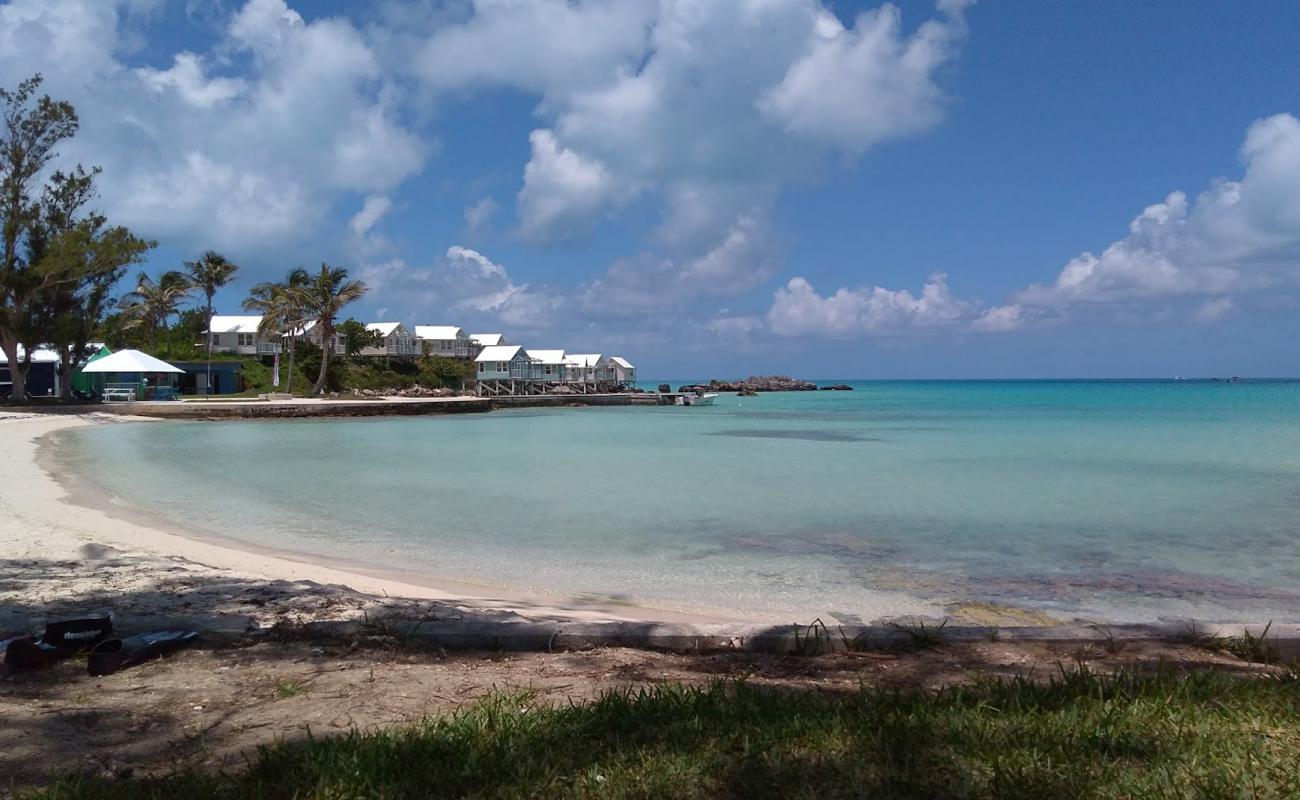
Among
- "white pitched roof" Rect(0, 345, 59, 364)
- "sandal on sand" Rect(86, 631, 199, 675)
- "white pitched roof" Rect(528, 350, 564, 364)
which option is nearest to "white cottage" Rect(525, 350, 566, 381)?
"white pitched roof" Rect(528, 350, 564, 364)

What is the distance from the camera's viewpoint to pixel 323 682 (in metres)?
4.01

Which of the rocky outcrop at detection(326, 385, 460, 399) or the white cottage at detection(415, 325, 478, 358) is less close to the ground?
the white cottage at detection(415, 325, 478, 358)

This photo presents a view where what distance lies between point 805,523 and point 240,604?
28.0 ft

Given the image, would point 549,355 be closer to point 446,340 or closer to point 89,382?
point 446,340

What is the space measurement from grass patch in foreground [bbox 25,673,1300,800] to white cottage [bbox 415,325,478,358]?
80.2 m

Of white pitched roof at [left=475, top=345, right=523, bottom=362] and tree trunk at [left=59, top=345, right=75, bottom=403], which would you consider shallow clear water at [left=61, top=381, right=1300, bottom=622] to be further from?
white pitched roof at [left=475, top=345, right=523, bottom=362]

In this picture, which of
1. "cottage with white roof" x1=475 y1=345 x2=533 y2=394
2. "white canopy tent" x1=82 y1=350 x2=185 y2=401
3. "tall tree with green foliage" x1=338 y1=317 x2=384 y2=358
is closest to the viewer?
"white canopy tent" x1=82 y1=350 x2=185 y2=401

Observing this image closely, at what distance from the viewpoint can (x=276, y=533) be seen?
38.0ft

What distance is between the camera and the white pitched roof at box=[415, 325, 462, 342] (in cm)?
8275

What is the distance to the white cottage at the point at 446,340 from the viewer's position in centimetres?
8264

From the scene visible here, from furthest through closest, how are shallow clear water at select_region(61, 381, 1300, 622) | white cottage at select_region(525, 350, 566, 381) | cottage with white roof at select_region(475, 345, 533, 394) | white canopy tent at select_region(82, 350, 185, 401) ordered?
1. white cottage at select_region(525, 350, 566, 381)
2. cottage with white roof at select_region(475, 345, 533, 394)
3. white canopy tent at select_region(82, 350, 185, 401)
4. shallow clear water at select_region(61, 381, 1300, 622)

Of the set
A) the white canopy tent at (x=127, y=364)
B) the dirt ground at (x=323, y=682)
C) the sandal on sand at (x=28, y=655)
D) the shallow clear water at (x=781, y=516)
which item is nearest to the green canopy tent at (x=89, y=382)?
the white canopy tent at (x=127, y=364)

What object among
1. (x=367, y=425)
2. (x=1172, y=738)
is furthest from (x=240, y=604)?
(x=367, y=425)

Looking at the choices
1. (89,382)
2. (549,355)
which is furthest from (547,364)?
(89,382)
